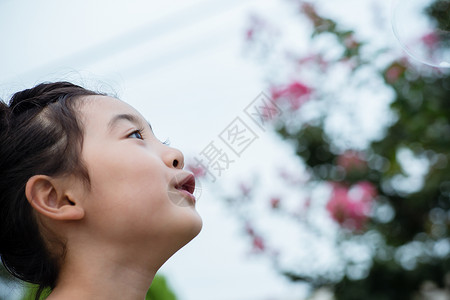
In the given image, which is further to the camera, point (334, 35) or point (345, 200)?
point (334, 35)

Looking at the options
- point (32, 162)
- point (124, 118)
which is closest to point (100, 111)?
point (124, 118)

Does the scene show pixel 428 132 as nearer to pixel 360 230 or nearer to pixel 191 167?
pixel 360 230

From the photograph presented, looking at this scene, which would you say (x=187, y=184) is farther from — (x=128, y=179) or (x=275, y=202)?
(x=275, y=202)

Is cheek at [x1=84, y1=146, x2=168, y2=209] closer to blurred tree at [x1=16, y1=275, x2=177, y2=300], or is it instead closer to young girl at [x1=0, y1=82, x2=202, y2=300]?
young girl at [x1=0, y1=82, x2=202, y2=300]

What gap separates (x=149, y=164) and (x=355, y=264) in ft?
5.98

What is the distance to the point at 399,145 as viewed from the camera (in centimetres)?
254

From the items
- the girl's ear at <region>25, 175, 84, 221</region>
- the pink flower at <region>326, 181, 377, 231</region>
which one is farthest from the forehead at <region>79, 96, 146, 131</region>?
the pink flower at <region>326, 181, 377, 231</region>

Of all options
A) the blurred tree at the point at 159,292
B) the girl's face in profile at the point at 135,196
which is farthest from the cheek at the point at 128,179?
the blurred tree at the point at 159,292

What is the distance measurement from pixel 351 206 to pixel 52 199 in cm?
160

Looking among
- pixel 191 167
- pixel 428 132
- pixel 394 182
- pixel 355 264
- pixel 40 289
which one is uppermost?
pixel 428 132

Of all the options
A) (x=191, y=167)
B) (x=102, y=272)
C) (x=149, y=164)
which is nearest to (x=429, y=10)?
(x=191, y=167)

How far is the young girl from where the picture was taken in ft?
3.21

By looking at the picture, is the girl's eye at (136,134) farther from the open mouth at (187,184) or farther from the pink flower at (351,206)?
the pink flower at (351,206)

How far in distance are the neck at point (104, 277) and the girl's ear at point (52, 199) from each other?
0.26 ft
